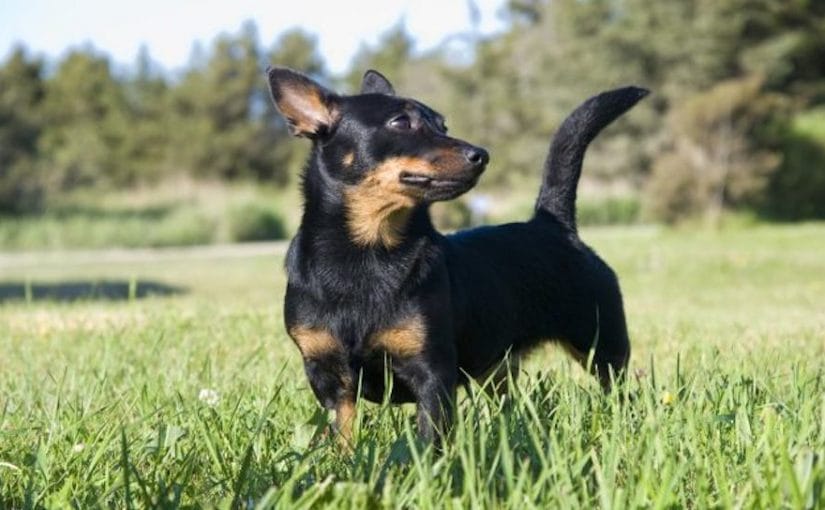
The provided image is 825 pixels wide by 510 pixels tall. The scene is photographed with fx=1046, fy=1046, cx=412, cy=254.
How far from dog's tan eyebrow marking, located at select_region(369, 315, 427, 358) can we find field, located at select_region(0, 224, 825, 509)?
7.3 inches

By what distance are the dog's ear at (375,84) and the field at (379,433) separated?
1.19 metres

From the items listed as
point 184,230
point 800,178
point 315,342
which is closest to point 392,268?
point 315,342

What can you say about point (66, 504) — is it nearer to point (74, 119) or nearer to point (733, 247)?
point (733, 247)

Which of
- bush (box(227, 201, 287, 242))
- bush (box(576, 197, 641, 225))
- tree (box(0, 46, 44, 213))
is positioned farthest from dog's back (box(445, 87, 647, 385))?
tree (box(0, 46, 44, 213))

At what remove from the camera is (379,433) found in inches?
118

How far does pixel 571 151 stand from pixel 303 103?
130 cm

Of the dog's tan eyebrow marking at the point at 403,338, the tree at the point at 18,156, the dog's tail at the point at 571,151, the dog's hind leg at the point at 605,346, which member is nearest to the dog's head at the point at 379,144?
the dog's tan eyebrow marking at the point at 403,338

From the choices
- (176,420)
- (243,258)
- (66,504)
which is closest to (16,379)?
(176,420)

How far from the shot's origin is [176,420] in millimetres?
3010

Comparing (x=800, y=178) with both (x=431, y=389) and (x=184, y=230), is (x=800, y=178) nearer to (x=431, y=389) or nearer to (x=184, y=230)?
(x=184, y=230)

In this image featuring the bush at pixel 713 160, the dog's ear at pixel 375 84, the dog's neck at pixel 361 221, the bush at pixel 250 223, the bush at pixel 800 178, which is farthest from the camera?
the bush at pixel 250 223

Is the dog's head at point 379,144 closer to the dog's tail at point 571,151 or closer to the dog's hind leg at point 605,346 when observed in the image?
the dog's tail at point 571,151

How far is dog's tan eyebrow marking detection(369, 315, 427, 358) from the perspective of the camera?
3152 mm

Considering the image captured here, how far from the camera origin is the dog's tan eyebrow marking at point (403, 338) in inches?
124
